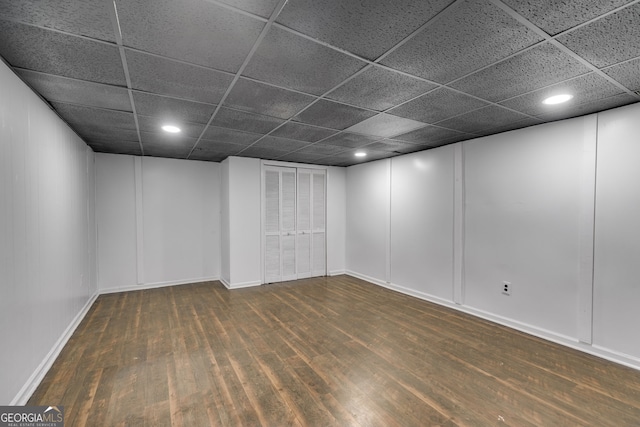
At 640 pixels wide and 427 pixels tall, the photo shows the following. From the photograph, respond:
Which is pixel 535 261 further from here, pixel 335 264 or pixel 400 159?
pixel 335 264

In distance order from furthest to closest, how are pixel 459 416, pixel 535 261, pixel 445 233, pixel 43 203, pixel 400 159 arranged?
pixel 400 159 → pixel 445 233 → pixel 535 261 → pixel 43 203 → pixel 459 416

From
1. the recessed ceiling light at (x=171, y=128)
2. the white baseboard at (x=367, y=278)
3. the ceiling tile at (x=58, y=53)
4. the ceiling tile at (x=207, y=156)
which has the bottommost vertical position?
the white baseboard at (x=367, y=278)

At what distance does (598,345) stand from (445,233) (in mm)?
2044

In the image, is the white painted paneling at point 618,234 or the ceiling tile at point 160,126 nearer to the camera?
the white painted paneling at point 618,234

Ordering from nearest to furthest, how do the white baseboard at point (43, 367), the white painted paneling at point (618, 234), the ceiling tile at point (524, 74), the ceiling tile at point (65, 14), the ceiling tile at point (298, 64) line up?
the ceiling tile at point (65, 14), the ceiling tile at point (298, 64), the ceiling tile at point (524, 74), the white baseboard at point (43, 367), the white painted paneling at point (618, 234)

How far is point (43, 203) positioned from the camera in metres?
2.64

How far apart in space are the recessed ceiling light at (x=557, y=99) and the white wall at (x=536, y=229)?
0.66 m

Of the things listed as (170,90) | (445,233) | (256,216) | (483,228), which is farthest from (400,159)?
(170,90)

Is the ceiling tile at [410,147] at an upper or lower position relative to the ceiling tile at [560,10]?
lower

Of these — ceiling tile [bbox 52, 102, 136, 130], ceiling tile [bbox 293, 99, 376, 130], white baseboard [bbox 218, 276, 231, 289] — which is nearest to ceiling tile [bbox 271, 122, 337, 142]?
ceiling tile [bbox 293, 99, 376, 130]

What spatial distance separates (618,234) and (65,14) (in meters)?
4.63

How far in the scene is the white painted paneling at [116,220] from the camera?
4980mm

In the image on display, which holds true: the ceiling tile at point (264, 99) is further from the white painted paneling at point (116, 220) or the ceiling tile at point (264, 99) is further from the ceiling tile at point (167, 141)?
the white painted paneling at point (116, 220)

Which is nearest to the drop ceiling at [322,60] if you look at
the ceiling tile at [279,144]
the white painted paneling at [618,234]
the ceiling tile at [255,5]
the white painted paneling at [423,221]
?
the ceiling tile at [255,5]
